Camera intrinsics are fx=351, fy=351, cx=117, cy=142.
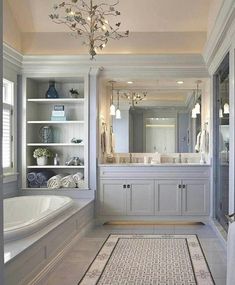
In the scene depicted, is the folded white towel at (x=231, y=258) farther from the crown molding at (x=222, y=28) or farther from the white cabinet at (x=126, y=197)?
the white cabinet at (x=126, y=197)

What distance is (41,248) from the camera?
325cm

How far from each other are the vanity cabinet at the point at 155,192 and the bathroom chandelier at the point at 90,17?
2.06m

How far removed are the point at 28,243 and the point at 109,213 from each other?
2.79 metres

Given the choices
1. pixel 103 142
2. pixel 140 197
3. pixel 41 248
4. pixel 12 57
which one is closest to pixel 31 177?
pixel 103 142

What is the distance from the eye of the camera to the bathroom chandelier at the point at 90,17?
12.0 feet

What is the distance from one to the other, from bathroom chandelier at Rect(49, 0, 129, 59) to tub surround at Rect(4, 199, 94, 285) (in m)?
1.94

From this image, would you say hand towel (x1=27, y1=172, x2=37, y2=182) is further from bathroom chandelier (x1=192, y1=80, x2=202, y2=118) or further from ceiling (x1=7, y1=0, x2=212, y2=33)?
bathroom chandelier (x1=192, y1=80, x2=202, y2=118)

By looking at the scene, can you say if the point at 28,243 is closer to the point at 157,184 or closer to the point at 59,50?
the point at 157,184

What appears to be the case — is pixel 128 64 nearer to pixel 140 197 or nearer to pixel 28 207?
pixel 140 197

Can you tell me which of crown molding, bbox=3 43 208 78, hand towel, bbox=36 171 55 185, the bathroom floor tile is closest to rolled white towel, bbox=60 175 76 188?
hand towel, bbox=36 171 55 185

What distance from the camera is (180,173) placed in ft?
18.4

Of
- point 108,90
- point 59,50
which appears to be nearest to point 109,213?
point 108,90

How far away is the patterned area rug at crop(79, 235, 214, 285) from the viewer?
325cm

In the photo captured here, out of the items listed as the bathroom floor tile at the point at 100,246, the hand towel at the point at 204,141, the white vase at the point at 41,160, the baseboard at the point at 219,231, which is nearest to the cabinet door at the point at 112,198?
the bathroom floor tile at the point at 100,246
